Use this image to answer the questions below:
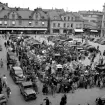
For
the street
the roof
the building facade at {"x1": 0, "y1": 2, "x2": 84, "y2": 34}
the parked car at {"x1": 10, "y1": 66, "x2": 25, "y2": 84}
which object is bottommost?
the street

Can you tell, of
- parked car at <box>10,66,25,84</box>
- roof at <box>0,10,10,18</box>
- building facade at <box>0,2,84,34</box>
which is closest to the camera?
parked car at <box>10,66,25,84</box>

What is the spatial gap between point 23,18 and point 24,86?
47.7m

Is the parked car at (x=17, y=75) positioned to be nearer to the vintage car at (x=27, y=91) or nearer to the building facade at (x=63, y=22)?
the vintage car at (x=27, y=91)

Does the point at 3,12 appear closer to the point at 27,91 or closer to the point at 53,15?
the point at 53,15

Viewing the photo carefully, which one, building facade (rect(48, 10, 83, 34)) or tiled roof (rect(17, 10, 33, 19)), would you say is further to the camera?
building facade (rect(48, 10, 83, 34))

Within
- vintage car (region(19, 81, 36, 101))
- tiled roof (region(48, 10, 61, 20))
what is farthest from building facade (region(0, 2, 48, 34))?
vintage car (region(19, 81, 36, 101))

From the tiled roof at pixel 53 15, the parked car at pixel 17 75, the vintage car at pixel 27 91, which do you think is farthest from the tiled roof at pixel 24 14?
the vintage car at pixel 27 91

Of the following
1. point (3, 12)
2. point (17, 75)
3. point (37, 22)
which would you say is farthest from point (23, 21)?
point (17, 75)

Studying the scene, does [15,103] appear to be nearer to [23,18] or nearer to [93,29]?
[23,18]

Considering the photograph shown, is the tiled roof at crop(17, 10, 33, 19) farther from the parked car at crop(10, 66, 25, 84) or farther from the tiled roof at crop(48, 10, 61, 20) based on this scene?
the parked car at crop(10, 66, 25, 84)

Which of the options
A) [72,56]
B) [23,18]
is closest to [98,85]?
[72,56]

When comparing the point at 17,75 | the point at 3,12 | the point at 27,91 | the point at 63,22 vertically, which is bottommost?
the point at 27,91

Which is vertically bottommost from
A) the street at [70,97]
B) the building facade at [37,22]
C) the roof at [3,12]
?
the street at [70,97]

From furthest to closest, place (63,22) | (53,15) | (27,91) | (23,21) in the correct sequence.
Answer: (53,15), (63,22), (23,21), (27,91)
